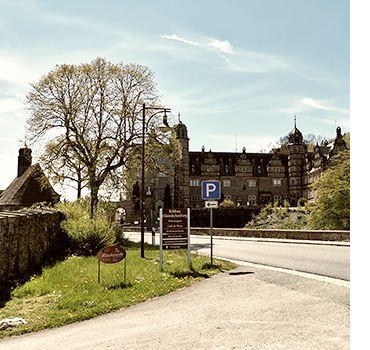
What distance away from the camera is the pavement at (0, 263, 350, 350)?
630 cm

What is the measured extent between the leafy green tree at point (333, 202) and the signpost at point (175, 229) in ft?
65.3

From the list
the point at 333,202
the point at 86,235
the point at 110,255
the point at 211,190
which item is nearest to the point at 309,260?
the point at 211,190

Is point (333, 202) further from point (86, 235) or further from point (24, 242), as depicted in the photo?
point (24, 242)

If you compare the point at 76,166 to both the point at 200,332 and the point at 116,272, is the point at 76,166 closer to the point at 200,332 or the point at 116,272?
the point at 116,272

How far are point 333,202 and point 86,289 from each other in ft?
80.7

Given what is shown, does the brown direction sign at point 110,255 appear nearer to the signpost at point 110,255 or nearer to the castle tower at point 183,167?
the signpost at point 110,255

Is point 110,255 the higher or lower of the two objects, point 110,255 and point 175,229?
the lower

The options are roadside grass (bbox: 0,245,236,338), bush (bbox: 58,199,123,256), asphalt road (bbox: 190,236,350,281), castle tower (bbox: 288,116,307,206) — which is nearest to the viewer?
roadside grass (bbox: 0,245,236,338)

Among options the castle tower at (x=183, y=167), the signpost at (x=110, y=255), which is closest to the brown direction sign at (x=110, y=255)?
the signpost at (x=110, y=255)

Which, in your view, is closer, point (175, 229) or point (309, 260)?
point (175, 229)

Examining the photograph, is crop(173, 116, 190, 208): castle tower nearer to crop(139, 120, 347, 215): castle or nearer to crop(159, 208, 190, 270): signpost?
crop(139, 120, 347, 215): castle

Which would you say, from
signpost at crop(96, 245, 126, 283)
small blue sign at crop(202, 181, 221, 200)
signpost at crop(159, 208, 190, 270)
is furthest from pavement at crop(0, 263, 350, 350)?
small blue sign at crop(202, 181, 221, 200)

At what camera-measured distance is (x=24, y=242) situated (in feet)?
46.2

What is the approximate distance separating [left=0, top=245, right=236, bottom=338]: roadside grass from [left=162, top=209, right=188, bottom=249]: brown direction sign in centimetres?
77
